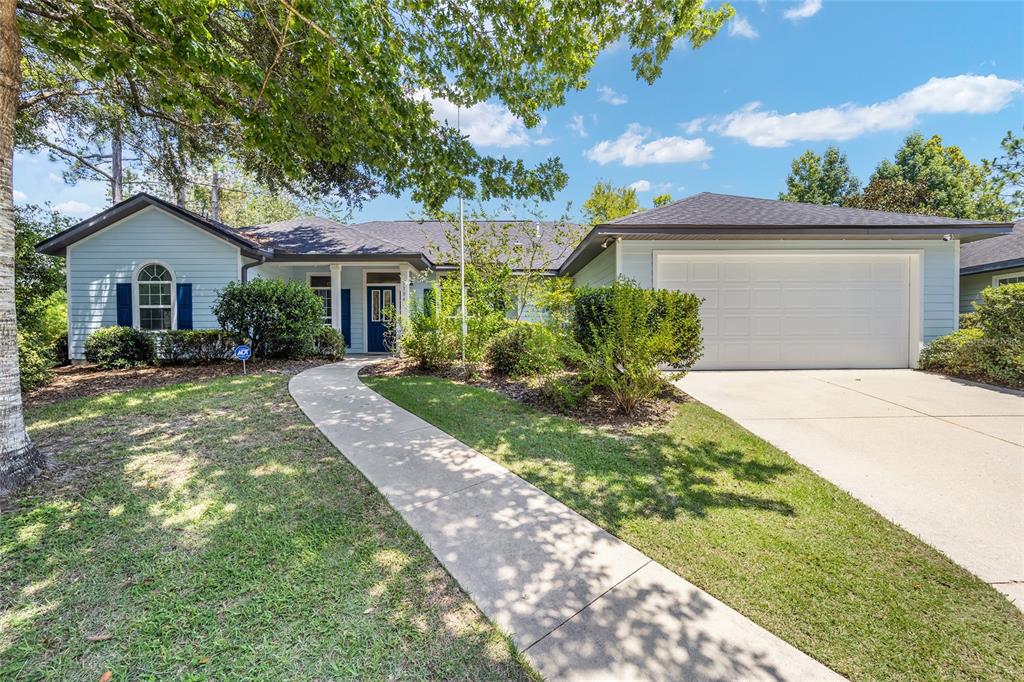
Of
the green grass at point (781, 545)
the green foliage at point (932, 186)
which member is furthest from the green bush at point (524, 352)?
the green foliage at point (932, 186)

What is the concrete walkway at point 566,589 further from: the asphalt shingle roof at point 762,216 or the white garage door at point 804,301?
the white garage door at point 804,301

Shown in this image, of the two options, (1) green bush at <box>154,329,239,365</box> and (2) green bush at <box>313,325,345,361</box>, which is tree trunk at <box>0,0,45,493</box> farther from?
(2) green bush at <box>313,325,345,361</box>

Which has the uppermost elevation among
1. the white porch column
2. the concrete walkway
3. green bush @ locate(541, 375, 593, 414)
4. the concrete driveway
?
the white porch column

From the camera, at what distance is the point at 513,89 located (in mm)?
5250

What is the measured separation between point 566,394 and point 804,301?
660 centimetres

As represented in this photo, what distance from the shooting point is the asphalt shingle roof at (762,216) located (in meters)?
8.31

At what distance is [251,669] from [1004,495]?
5.37 meters

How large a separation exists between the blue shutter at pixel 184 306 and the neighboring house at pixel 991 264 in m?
20.6

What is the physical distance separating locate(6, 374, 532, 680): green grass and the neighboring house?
15.6 metres

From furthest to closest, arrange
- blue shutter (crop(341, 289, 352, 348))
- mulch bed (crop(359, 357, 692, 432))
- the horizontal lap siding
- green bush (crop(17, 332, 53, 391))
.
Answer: blue shutter (crop(341, 289, 352, 348)), the horizontal lap siding, green bush (crop(17, 332, 53, 391)), mulch bed (crop(359, 357, 692, 432))

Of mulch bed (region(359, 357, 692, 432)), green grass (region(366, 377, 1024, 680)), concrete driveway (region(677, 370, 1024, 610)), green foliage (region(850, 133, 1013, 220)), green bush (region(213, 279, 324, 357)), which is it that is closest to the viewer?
green grass (region(366, 377, 1024, 680))

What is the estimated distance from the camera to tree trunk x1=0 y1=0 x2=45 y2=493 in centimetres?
320

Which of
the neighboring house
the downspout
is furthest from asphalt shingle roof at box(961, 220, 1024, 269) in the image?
the downspout

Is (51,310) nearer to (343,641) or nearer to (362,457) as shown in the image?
(362,457)
